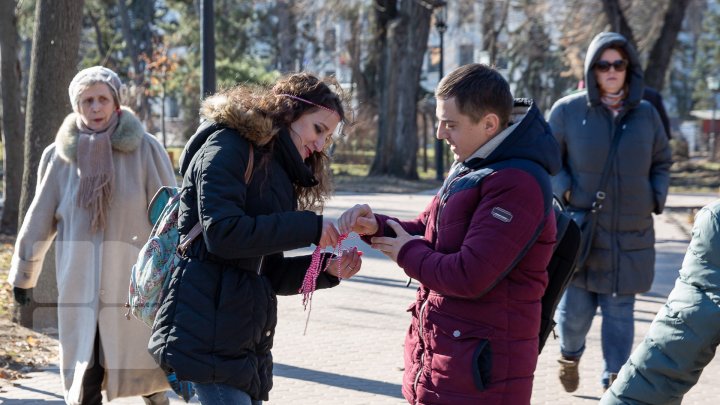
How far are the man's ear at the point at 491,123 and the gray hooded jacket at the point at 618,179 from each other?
9.16 ft

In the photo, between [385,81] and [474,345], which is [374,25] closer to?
[385,81]

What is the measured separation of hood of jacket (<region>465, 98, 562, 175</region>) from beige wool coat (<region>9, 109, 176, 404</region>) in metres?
2.35

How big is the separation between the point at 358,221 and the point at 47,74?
5.71 metres

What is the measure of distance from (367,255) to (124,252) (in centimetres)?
819

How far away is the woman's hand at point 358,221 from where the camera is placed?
3.71m

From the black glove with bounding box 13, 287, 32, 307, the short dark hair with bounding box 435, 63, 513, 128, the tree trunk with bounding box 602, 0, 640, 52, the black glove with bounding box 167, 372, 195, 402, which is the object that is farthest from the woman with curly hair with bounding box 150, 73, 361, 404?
the tree trunk with bounding box 602, 0, 640, 52

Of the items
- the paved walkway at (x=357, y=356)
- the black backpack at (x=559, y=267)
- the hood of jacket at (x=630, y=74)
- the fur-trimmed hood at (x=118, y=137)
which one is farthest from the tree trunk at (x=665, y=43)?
the black backpack at (x=559, y=267)

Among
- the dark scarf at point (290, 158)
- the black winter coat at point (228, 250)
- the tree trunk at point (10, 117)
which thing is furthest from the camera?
the tree trunk at point (10, 117)

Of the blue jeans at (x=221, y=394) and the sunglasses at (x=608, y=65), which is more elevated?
the sunglasses at (x=608, y=65)

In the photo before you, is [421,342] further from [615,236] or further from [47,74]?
[47,74]

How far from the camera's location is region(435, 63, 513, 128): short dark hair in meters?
3.52

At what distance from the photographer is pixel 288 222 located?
137 inches

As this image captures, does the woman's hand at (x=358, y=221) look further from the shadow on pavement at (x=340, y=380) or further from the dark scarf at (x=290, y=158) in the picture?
the shadow on pavement at (x=340, y=380)

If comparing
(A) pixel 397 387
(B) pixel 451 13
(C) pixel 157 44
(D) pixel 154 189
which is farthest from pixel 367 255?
(C) pixel 157 44
